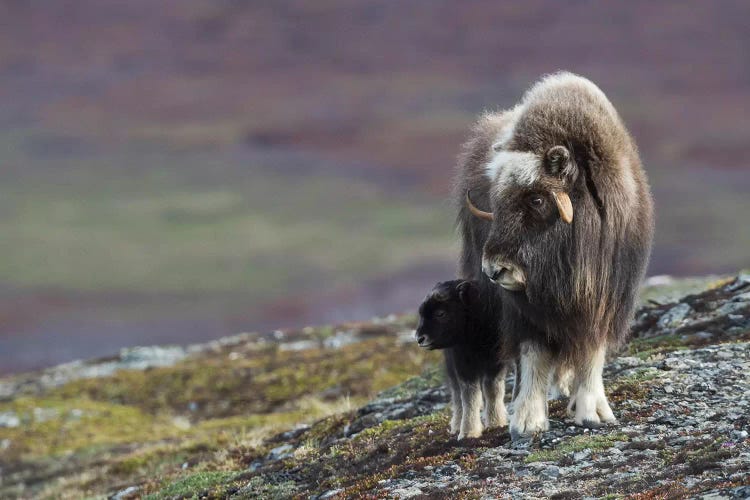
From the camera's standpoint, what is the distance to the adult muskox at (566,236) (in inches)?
412

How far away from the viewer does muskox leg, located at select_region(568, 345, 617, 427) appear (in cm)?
1153

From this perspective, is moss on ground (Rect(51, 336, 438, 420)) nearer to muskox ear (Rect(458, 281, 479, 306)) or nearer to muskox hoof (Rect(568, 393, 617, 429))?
muskox ear (Rect(458, 281, 479, 306))

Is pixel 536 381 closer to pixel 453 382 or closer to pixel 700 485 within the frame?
pixel 453 382

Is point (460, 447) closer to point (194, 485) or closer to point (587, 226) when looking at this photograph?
point (587, 226)

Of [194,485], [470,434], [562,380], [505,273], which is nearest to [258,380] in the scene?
[194,485]

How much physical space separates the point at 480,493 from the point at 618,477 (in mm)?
1435

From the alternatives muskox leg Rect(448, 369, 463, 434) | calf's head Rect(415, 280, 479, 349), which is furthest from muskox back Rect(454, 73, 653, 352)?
muskox leg Rect(448, 369, 463, 434)

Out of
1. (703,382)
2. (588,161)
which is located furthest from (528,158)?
(703,382)

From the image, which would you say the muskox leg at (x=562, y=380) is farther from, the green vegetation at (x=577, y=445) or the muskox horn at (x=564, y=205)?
the muskox horn at (x=564, y=205)

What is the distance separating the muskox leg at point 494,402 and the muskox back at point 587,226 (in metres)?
1.88

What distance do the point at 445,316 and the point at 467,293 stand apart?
0.47 metres

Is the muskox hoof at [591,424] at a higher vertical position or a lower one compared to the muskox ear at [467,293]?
lower

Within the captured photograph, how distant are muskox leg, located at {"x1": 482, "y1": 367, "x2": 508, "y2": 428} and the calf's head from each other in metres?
0.80

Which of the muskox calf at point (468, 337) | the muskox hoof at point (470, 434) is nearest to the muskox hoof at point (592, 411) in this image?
the muskox calf at point (468, 337)
